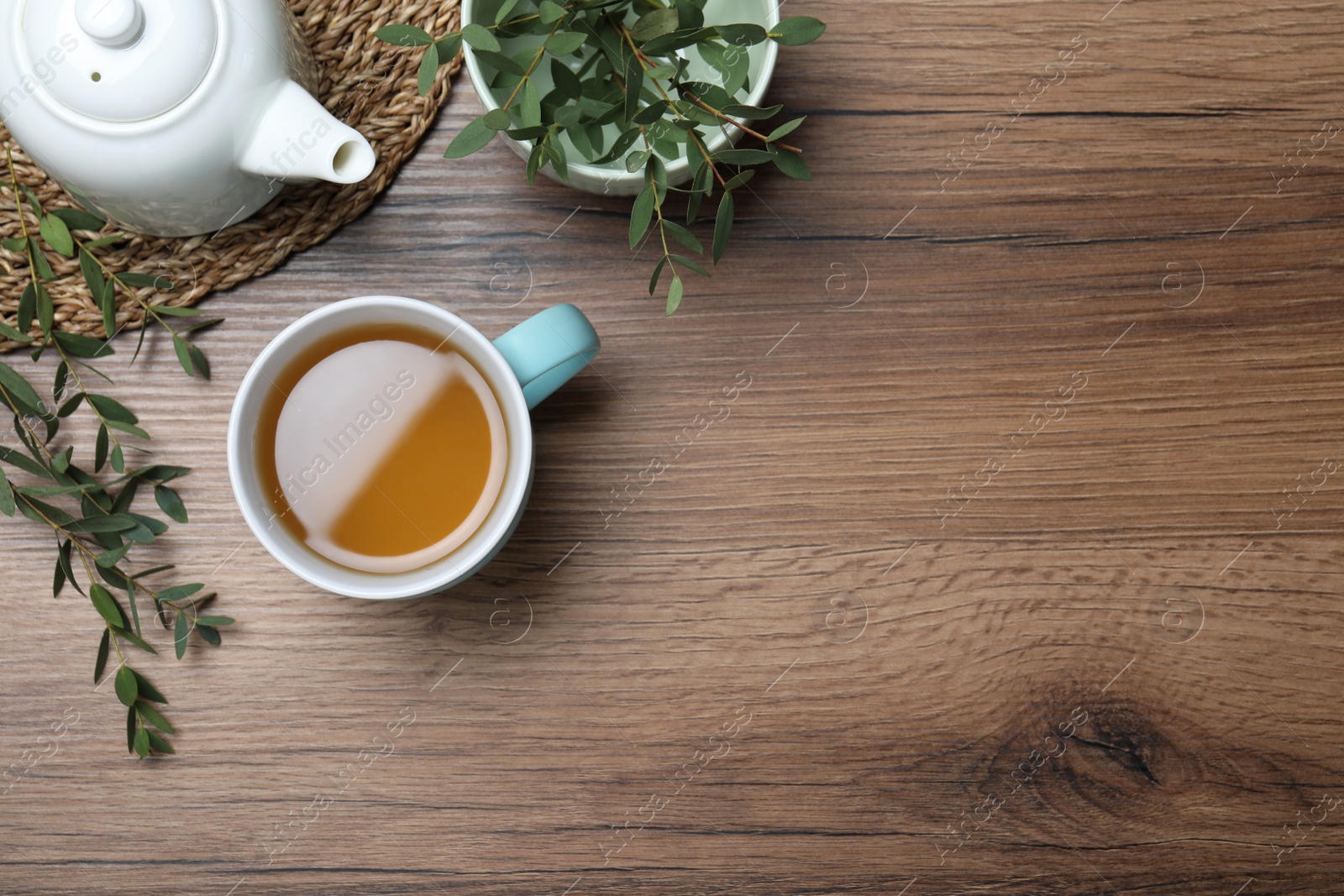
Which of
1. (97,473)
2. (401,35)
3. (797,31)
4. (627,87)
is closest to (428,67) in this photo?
(401,35)

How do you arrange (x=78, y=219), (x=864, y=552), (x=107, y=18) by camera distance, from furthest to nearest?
(x=864, y=552) < (x=78, y=219) < (x=107, y=18)

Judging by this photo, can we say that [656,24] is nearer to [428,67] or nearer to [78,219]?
[428,67]

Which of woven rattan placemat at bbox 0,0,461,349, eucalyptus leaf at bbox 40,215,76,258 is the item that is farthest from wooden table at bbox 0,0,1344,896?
eucalyptus leaf at bbox 40,215,76,258

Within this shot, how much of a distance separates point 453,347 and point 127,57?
27cm

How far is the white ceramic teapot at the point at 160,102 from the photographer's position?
542 millimetres

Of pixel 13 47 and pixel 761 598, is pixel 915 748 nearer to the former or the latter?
pixel 761 598

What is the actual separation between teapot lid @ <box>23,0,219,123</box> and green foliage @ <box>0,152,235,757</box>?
0.36 ft

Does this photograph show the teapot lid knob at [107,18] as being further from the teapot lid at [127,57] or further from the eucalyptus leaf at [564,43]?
the eucalyptus leaf at [564,43]

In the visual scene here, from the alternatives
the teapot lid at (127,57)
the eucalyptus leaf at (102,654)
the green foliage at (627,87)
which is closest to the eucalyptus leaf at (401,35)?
the green foliage at (627,87)

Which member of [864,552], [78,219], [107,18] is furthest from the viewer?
[864,552]

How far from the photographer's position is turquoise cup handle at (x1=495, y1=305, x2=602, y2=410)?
0.63 meters

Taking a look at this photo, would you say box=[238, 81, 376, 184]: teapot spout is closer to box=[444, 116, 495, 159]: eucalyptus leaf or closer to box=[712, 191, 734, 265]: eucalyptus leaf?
box=[444, 116, 495, 159]: eucalyptus leaf

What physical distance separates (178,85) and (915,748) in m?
0.76

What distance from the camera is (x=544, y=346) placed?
634 mm
